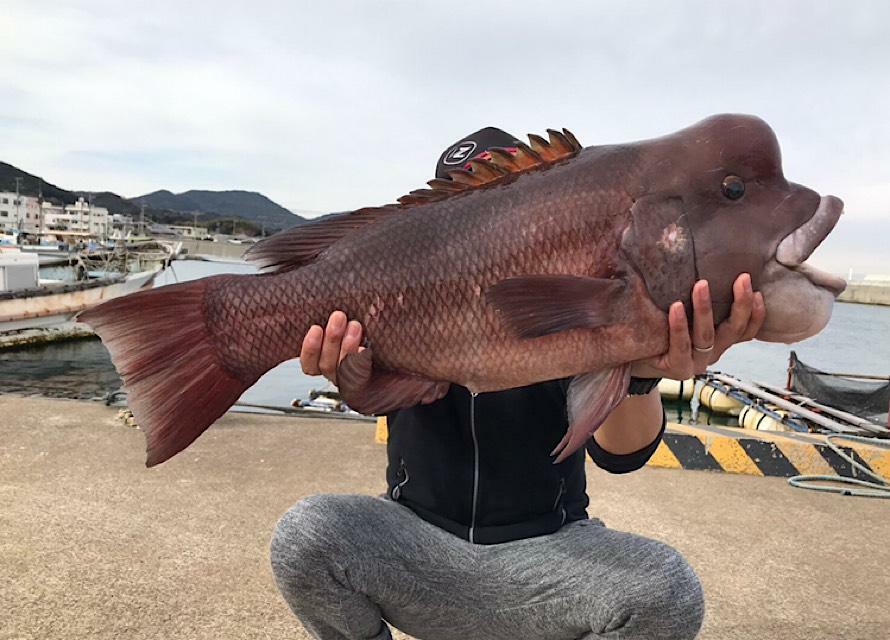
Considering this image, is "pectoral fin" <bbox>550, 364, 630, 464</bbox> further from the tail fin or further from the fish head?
the tail fin

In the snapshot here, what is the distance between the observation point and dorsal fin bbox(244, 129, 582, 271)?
1.79 m

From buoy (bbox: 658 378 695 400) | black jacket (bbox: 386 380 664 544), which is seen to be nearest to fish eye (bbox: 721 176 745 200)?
black jacket (bbox: 386 380 664 544)

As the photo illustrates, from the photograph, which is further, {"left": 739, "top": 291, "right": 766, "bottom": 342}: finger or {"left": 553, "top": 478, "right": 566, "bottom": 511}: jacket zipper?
{"left": 553, "top": 478, "right": 566, "bottom": 511}: jacket zipper

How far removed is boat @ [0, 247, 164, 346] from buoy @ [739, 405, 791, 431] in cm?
1510

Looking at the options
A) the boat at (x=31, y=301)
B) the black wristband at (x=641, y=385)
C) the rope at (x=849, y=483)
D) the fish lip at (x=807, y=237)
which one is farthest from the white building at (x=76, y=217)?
the fish lip at (x=807, y=237)

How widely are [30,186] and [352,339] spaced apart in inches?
6126

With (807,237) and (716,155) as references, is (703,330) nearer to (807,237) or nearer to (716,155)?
(807,237)

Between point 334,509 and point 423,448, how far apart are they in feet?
1.18

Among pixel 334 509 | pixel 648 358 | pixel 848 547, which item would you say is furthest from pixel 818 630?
pixel 334 509

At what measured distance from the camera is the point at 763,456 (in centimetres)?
483

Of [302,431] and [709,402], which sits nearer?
[302,431]

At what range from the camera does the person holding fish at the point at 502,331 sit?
158cm

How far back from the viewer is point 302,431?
18.1 feet

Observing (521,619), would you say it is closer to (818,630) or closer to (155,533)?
(818,630)
